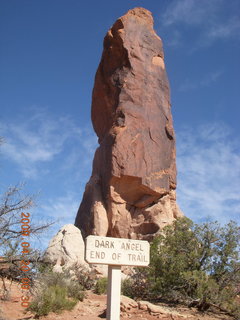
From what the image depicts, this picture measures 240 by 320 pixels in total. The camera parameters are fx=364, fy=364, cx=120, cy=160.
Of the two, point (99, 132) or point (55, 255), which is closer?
point (55, 255)

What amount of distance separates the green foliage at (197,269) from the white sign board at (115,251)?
259 inches

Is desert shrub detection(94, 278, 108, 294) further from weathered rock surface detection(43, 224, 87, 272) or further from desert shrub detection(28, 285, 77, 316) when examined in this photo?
desert shrub detection(28, 285, 77, 316)

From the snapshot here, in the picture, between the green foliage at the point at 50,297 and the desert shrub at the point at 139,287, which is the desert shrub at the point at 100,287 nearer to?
the desert shrub at the point at 139,287

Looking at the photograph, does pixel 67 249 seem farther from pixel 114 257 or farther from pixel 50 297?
pixel 114 257

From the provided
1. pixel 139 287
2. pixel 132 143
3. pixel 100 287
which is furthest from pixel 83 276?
pixel 132 143

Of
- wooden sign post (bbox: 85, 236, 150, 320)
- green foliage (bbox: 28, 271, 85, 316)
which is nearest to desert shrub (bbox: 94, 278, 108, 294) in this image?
green foliage (bbox: 28, 271, 85, 316)

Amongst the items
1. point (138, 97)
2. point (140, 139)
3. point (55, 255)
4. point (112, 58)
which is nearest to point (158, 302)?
point (55, 255)

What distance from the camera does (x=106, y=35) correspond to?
27.1 meters

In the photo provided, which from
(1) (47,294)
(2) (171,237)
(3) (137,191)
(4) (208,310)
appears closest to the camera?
(1) (47,294)

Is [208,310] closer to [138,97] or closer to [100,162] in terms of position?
[100,162]

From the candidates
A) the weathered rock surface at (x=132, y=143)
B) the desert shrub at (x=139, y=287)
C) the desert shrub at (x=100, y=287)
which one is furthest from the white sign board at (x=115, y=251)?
the weathered rock surface at (x=132, y=143)

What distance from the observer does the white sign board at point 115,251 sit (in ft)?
19.3

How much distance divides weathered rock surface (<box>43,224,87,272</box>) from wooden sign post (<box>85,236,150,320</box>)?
12.0m

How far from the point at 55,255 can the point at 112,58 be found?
48.1 feet
